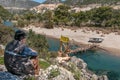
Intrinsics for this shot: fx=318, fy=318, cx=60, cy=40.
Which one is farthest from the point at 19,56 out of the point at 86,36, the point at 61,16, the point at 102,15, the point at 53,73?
the point at 61,16

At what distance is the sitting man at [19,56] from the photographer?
9.67 meters

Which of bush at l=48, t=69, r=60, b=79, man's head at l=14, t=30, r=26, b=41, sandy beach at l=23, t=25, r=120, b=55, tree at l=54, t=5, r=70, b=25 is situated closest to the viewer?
man's head at l=14, t=30, r=26, b=41

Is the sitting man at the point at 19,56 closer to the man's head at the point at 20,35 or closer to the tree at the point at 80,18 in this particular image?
the man's head at the point at 20,35

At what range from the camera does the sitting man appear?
9672 mm

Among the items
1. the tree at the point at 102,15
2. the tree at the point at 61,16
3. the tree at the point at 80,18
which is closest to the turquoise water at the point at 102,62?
the tree at the point at 102,15

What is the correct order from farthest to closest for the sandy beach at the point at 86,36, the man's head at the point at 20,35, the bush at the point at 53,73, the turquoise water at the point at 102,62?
the sandy beach at the point at 86,36 → the turquoise water at the point at 102,62 → the bush at the point at 53,73 → the man's head at the point at 20,35

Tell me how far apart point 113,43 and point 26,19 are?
53.0 m

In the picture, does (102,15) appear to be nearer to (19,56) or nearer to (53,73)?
(53,73)

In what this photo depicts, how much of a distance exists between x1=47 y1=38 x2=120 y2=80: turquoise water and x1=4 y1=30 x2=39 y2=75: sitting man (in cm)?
2861

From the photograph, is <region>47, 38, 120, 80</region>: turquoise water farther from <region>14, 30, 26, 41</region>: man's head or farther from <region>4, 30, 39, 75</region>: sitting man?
<region>14, 30, 26, 41</region>: man's head

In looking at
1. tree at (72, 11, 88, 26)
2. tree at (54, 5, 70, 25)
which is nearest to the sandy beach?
tree at (54, 5, 70, 25)

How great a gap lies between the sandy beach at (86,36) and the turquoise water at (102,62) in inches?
151

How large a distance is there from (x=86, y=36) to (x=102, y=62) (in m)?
29.0

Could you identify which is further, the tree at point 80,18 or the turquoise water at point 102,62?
the tree at point 80,18
